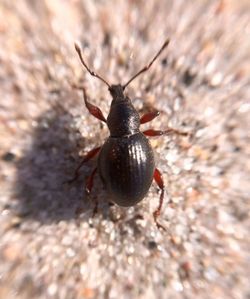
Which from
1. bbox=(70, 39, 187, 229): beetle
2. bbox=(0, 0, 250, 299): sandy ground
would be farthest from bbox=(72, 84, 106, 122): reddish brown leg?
bbox=(0, 0, 250, 299): sandy ground

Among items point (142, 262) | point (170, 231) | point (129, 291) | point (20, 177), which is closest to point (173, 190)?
point (170, 231)

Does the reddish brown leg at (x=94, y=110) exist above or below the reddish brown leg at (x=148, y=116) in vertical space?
above

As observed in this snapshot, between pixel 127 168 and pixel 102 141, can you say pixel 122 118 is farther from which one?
pixel 127 168

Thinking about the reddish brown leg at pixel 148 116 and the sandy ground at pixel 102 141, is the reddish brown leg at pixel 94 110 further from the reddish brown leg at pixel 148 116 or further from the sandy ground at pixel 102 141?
the reddish brown leg at pixel 148 116

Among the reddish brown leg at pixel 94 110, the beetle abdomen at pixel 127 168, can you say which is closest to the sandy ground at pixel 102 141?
the reddish brown leg at pixel 94 110

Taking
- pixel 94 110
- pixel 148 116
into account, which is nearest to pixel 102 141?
pixel 94 110

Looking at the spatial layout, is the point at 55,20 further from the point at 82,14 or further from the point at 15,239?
the point at 15,239

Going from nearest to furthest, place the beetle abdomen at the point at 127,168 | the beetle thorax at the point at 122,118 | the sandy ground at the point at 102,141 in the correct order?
the beetle abdomen at the point at 127,168, the beetle thorax at the point at 122,118, the sandy ground at the point at 102,141
